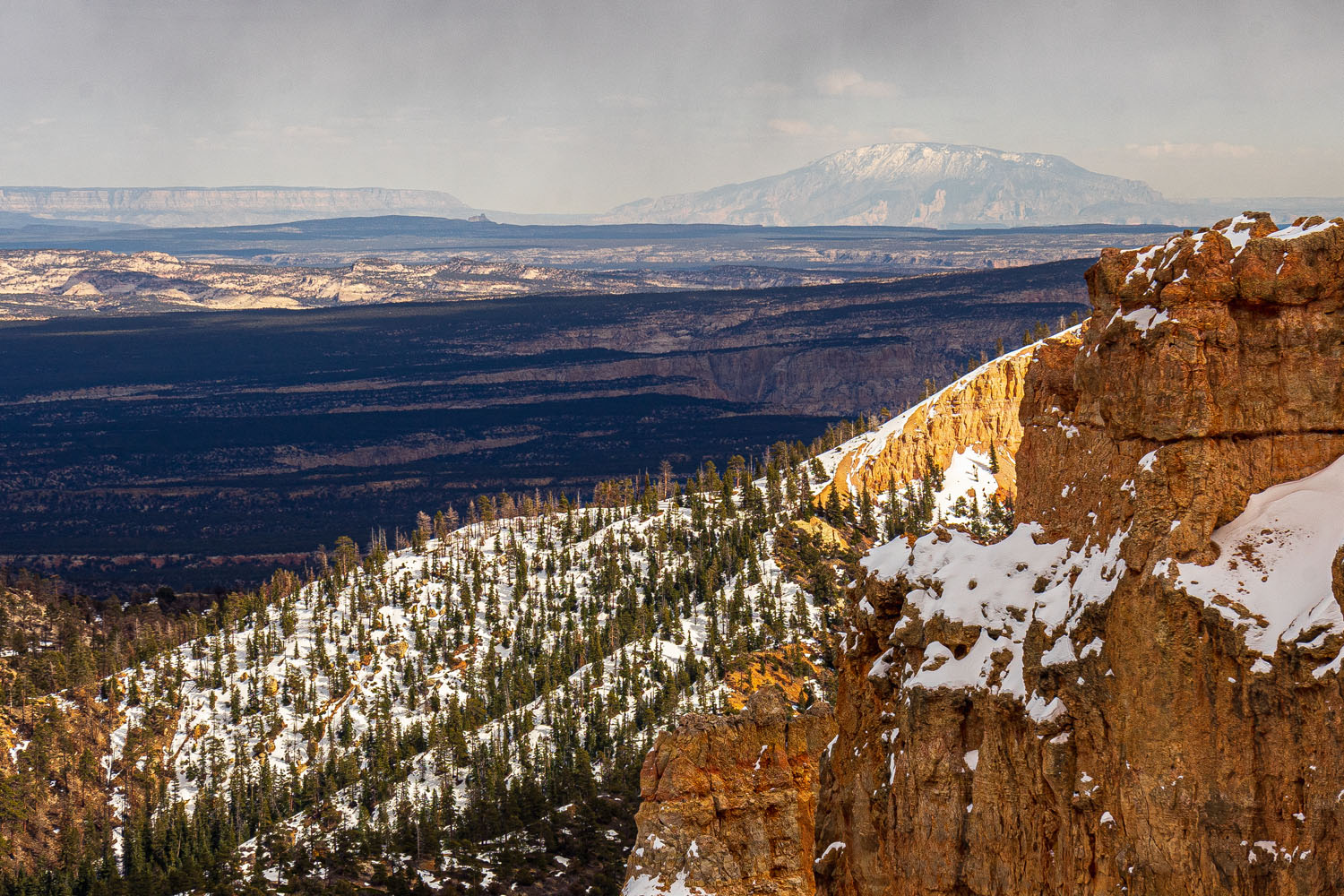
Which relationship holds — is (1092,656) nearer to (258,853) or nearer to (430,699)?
(258,853)

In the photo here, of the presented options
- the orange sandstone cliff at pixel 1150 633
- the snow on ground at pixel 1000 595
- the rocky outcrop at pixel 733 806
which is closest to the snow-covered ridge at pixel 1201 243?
the orange sandstone cliff at pixel 1150 633

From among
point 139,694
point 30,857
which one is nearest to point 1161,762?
point 30,857

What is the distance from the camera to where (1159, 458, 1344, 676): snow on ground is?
24.1 metres

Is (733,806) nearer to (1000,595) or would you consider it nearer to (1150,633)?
(1000,595)

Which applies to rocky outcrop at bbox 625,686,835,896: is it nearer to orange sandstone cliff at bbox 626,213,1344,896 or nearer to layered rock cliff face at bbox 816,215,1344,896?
orange sandstone cliff at bbox 626,213,1344,896

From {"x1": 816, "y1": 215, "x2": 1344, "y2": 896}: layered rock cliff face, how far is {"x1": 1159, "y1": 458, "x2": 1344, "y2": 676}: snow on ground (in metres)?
0.04

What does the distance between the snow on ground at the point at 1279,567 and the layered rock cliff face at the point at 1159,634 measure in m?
0.04

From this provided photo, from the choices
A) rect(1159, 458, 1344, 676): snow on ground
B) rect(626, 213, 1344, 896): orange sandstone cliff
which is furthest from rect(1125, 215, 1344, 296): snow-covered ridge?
rect(1159, 458, 1344, 676): snow on ground

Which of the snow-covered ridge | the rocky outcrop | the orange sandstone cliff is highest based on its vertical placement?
the snow-covered ridge

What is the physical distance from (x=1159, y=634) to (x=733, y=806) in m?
18.7

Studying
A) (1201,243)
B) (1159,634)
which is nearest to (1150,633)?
(1159,634)

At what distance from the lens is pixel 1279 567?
24906 millimetres

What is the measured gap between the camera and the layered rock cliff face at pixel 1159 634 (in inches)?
953

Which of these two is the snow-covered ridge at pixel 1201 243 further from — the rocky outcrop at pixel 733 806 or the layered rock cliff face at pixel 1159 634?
the rocky outcrop at pixel 733 806
